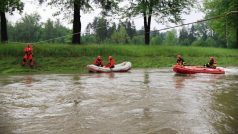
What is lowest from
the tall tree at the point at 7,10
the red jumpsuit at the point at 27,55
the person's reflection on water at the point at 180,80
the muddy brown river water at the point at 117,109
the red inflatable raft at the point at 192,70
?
the person's reflection on water at the point at 180,80

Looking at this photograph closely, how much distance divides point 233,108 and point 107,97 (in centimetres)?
402

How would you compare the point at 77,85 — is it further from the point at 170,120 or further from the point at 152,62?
the point at 152,62

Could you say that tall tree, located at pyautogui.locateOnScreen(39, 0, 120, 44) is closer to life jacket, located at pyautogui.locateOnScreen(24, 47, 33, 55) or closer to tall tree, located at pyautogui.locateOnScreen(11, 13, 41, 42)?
life jacket, located at pyautogui.locateOnScreen(24, 47, 33, 55)

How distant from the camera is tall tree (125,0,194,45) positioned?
108 ft

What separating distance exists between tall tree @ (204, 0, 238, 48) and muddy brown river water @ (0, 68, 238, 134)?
28.9 m

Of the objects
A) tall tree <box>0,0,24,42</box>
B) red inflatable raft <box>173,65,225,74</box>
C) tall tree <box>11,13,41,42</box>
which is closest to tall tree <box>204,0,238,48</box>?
red inflatable raft <box>173,65,225,74</box>

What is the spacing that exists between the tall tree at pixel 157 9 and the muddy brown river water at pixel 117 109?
1896 centimetres

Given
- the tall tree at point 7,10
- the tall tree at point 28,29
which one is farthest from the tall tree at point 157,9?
the tall tree at point 28,29

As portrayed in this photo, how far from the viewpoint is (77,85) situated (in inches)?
606

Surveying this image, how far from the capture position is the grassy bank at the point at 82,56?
2277cm

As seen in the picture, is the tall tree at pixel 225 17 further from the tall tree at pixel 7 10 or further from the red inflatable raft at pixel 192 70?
the tall tree at pixel 7 10

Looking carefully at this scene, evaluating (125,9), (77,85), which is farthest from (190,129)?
(125,9)

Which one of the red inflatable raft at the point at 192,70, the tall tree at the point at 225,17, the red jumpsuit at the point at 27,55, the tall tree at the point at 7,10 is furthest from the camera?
the tall tree at the point at 225,17

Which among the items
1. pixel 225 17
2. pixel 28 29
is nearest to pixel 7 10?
pixel 225 17
